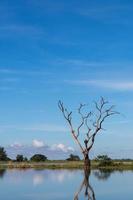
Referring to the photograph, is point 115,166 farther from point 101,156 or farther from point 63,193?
point 63,193

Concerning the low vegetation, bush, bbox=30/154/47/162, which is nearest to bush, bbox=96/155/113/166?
the low vegetation

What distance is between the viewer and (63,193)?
23156 millimetres

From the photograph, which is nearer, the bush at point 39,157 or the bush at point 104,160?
the bush at point 104,160

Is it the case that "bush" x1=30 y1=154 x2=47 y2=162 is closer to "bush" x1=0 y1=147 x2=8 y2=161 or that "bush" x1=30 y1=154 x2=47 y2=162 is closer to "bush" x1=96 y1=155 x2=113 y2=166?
"bush" x1=0 y1=147 x2=8 y2=161

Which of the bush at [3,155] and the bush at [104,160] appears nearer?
the bush at [104,160]

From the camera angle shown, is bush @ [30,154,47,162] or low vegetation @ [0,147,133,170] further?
bush @ [30,154,47,162]

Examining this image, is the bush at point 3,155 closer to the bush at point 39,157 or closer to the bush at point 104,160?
the bush at point 39,157

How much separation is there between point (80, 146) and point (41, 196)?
1354 inches

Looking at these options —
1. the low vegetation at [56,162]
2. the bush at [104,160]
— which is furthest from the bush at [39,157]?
the bush at [104,160]

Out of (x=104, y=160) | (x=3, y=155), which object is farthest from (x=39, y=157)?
(x=104, y=160)

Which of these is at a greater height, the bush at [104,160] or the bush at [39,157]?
the bush at [39,157]

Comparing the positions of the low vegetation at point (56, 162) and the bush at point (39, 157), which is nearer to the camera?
the low vegetation at point (56, 162)

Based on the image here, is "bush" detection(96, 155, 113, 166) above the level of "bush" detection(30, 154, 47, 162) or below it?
below

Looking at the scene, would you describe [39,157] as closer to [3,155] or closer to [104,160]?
[3,155]
